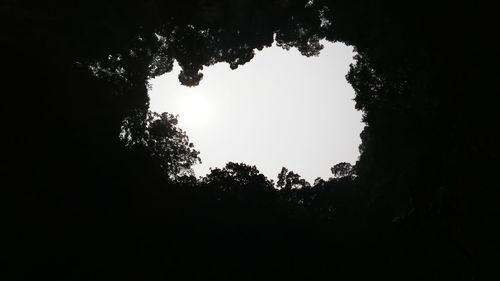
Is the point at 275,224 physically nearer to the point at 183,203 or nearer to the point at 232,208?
the point at 232,208

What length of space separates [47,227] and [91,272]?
3.22 m

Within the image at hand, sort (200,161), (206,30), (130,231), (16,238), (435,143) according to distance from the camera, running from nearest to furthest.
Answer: (16,238) < (130,231) < (435,143) < (200,161) < (206,30)

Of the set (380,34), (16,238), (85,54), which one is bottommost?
(16,238)

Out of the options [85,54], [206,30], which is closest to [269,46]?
[206,30]

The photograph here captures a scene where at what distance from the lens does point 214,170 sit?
3069cm

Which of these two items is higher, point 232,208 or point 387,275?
point 232,208

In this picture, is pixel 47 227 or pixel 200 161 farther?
pixel 200 161

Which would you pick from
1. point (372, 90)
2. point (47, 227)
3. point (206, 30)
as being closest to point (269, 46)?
point (206, 30)

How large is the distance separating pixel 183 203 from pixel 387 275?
51.1 ft

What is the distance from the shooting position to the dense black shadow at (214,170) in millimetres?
20859

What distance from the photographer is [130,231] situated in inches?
896

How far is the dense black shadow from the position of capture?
20.9m

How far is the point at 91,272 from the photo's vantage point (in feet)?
65.5

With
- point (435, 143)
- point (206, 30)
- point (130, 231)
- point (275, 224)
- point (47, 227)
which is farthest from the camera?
point (206, 30)
